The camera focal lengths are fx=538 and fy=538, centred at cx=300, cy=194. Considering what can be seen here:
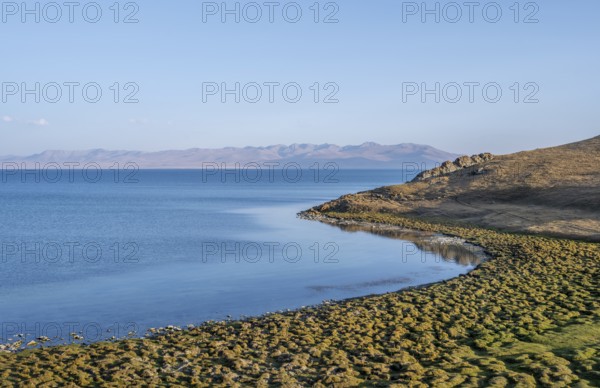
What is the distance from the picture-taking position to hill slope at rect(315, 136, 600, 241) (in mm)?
64000

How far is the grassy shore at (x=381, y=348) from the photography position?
19062 millimetres

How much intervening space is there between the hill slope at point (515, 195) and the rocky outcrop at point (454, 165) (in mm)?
518

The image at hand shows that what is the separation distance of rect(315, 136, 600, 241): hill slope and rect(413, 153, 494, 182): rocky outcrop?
1.70ft

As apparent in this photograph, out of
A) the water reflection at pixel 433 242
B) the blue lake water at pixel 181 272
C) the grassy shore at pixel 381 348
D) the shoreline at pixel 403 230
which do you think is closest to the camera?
the grassy shore at pixel 381 348

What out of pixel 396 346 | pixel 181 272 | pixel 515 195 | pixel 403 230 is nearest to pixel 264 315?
pixel 396 346

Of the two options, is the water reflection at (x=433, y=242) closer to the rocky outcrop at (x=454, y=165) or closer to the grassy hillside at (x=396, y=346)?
the grassy hillside at (x=396, y=346)

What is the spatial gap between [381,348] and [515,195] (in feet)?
215

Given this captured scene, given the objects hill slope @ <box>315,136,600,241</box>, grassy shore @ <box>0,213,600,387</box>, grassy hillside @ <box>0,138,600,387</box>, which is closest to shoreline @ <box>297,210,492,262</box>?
hill slope @ <box>315,136,600,241</box>

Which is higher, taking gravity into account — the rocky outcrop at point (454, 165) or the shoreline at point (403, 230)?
the rocky outcrop at point (454, 165)

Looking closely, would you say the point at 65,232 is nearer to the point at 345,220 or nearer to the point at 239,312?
the point at 345,220

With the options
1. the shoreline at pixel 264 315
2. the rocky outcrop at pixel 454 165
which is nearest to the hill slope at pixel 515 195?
the rocky outcrop at pixel 454 165

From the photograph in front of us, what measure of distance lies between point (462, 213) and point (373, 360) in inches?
2323

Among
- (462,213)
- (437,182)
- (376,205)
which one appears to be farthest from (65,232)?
(437,182)

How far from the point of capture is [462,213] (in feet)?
251
